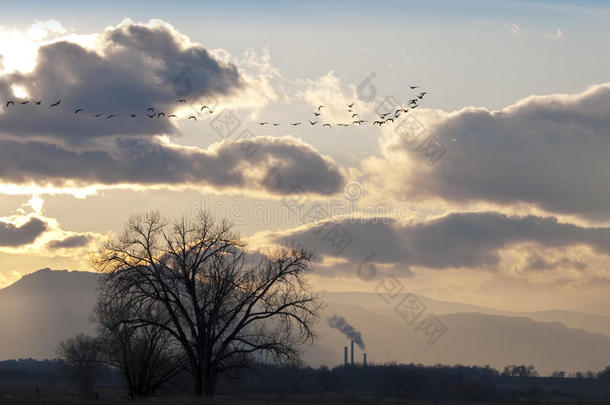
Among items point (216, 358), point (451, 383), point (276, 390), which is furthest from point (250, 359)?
point (451, 383)

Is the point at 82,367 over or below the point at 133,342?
below

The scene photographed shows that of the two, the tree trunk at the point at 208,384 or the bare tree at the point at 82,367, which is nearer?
the tree trunk at the point at 208,384

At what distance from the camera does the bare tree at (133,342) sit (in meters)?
57.6

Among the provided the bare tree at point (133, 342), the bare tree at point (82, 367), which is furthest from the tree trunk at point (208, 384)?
the bare tree at point (82, 367)

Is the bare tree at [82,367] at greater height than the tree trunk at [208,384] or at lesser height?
greater

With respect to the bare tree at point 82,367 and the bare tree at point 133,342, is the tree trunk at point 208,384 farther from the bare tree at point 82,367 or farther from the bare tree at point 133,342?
the bare tree at point 82,367

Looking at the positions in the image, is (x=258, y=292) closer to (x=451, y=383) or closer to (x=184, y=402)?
(x=184, y=402)

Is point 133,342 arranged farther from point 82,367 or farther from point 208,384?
point 82,367

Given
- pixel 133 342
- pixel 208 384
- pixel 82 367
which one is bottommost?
pixel 208 384

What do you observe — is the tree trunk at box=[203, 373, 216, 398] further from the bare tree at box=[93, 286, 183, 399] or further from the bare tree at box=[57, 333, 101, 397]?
the bare tree at box=[57, 333, 101, 397]

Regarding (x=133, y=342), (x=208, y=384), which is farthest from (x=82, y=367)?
(x=208, y=384)

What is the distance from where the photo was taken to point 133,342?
2911 inches

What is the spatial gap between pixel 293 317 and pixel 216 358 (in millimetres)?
5592

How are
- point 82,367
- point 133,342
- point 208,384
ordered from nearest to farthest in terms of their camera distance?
point 208,384
point 133,342
point 82,367
